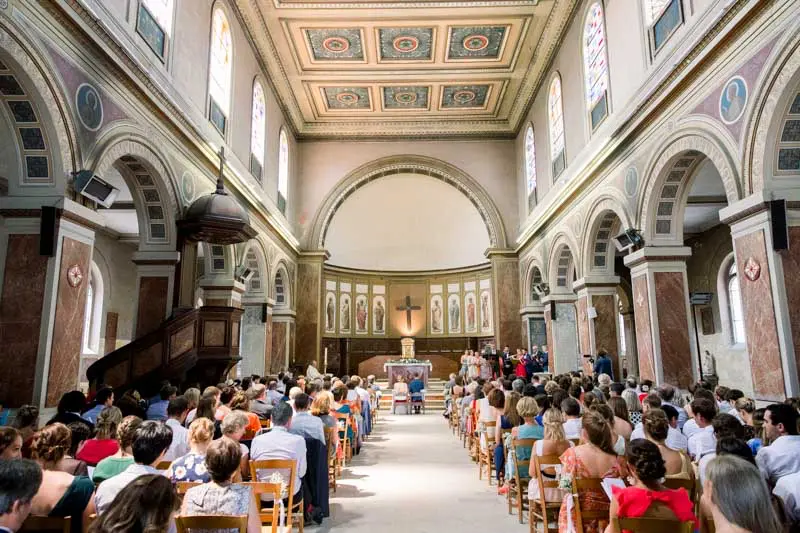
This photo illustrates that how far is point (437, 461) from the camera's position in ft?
30.1

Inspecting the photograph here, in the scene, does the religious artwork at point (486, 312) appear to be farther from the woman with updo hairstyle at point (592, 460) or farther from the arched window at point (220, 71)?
the woman with updo hairstyle at point (592, 460)

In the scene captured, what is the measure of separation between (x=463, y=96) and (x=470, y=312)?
9.74 meters

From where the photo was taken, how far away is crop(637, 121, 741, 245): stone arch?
26.0 feet

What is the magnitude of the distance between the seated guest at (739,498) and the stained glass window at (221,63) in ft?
39.3

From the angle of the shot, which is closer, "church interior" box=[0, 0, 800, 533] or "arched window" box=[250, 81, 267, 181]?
"church interior" box=[0, 0, 800, 533]

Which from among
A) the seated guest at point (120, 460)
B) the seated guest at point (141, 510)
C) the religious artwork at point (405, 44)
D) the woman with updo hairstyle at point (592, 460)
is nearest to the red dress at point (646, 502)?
the woman with updo hairstyle at point (592, 460)

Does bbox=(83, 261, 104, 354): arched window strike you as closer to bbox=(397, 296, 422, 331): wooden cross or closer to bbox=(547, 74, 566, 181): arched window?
bbox=(397, 296, 422, 331): wooden cross

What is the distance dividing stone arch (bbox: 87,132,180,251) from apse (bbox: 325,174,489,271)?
1389cm

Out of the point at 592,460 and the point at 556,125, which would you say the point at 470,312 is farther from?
the point at 592,460

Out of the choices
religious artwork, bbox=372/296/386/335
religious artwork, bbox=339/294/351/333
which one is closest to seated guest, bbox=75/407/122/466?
religious artwork, bbox=339/294/351/333

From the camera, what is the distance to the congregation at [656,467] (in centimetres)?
231

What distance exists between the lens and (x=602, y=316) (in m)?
12.7

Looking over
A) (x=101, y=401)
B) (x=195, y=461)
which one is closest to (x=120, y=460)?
(x=195, y=461)

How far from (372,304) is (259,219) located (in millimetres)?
10499
